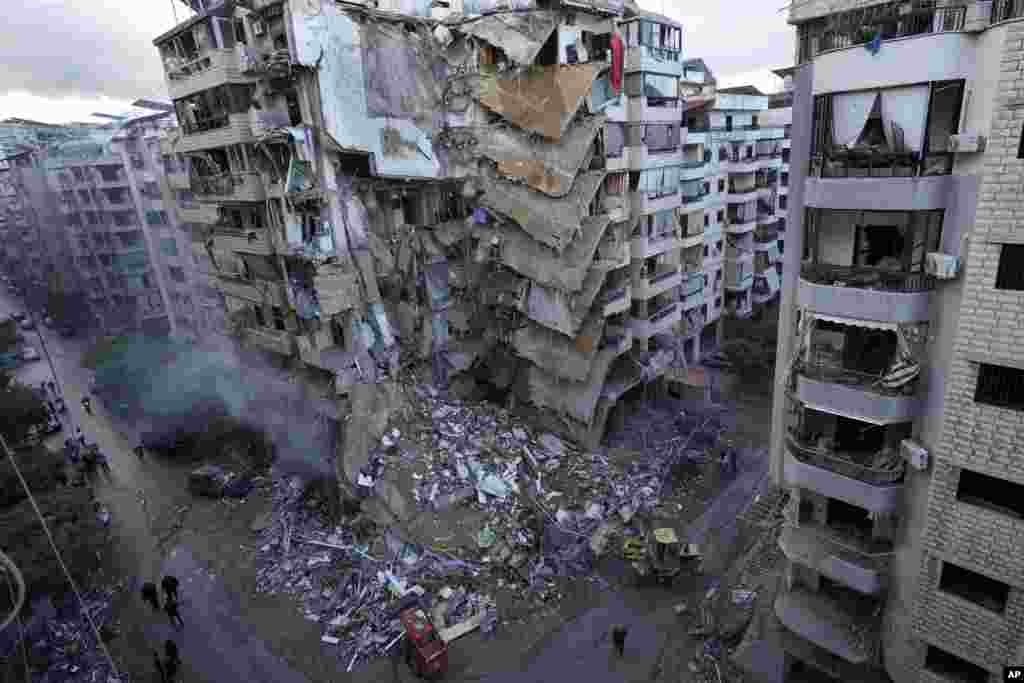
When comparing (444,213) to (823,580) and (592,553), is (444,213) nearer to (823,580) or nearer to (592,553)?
(592,553)

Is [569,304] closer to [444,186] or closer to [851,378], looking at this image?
[444,186]

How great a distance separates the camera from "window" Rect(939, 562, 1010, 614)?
28.4 feet

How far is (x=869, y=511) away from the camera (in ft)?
32.6

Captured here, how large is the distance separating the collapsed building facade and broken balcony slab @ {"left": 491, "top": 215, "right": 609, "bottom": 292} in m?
0.07

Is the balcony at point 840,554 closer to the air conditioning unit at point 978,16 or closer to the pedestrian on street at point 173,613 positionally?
the air conditioning unit at point 978,16

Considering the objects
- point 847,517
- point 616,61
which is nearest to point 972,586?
point 847,517

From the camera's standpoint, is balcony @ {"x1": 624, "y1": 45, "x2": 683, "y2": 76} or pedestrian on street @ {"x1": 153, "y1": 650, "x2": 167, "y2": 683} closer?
pedestrian on street @ {"x1": 153, "y1": 650, "x2": 167, "y2": 683}

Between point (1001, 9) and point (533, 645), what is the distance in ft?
51.8

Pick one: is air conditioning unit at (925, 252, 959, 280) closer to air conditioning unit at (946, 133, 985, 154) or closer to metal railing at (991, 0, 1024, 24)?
air conditioning unit at (946, 133, 985, 154)

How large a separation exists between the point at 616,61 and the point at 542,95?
9.98 feet

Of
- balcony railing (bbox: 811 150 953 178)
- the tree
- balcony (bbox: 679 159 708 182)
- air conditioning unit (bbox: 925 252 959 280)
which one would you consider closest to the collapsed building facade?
balcony (bbox: 679 159 708 182)

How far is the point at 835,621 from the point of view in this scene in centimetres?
1086

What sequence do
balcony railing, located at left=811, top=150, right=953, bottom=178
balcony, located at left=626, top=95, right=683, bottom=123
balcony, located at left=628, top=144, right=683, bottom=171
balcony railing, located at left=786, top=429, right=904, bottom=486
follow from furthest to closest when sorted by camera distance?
1. balcony, located at left=628, top=144, right=683, bottom=171
2. balcony, located at left=626, top=95, right=683, bottom=123
3. balcony railing, located at left=786, top=429, right=904, bottom=486
4. balcony railing, located at left=811, top=150, right=953, bottom=178

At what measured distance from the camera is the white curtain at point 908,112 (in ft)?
25.6
